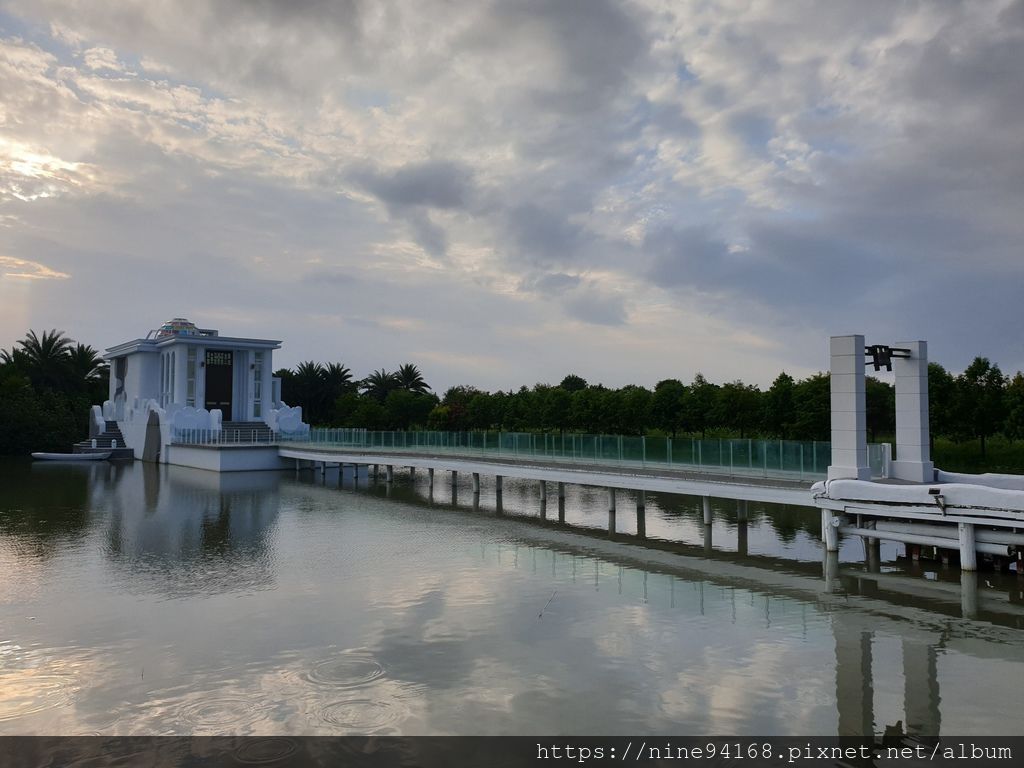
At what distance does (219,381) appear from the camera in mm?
61062

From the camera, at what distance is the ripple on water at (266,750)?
835cm

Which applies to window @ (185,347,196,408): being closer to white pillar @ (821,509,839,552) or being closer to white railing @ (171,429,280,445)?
white railing @ (171,429,280,445)

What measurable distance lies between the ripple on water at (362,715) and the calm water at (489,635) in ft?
0.11

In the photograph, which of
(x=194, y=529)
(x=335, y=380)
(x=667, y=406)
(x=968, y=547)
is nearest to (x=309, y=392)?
(x=335, y=380)

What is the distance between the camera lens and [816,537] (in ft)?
78.6

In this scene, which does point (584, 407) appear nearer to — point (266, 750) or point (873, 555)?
point (873, 555)

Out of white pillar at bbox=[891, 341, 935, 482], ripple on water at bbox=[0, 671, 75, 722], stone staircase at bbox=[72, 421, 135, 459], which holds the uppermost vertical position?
white pillar at bbox=[891, 341, 935, 482]

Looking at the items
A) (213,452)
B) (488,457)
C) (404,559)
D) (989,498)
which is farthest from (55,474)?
(989,498)

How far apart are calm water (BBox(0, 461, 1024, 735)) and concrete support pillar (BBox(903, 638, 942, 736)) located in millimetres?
46

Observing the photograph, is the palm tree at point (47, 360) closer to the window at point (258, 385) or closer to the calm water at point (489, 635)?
the window at point (258, 385)

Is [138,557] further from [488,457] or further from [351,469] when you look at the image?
[351,469]

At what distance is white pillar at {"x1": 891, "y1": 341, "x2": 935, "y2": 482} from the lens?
21.5 meters

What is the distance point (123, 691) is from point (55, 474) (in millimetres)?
44091

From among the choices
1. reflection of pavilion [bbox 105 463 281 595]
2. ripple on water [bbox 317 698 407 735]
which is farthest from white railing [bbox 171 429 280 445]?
A: ripple on water [bbox 317 698 407 735]
